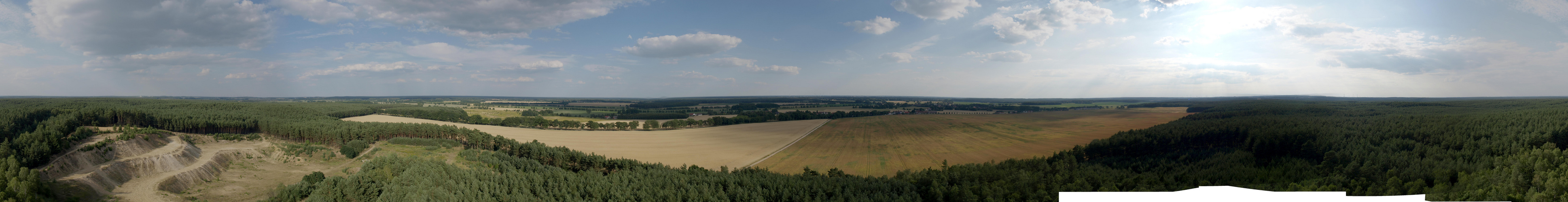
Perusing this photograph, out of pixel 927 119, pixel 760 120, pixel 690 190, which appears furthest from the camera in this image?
pixel 760 120

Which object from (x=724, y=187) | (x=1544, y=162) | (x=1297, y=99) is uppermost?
(x=1297, y=99)

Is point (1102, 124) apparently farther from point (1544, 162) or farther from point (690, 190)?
point (690, 190)

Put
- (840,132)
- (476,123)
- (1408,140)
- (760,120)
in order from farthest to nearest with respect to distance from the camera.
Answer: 1. (760,120)
2. (476,123)
3. (840,132)
4. (1408,140)

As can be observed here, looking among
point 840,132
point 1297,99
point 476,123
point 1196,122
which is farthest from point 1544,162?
point 476,123

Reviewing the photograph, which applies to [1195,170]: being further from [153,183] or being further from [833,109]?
[833,109]

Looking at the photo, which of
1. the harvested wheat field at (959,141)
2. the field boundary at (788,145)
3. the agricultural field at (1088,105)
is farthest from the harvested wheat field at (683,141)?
the agricultural field at (1088,105)

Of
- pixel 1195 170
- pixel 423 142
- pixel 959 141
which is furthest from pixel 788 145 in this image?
pixel 423 142

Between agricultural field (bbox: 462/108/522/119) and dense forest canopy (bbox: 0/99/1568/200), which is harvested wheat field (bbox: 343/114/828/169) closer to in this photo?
dense forest canopy (bbox: 0/99/1568/200)
